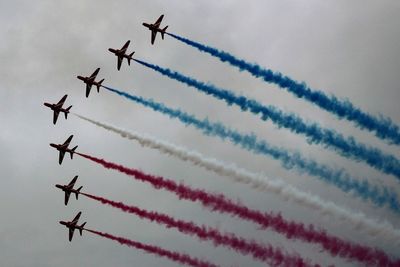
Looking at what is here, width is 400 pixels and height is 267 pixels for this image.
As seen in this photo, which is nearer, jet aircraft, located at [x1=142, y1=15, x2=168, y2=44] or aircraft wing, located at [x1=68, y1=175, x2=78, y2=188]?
jet aircraft, located at [x1=142, y1=15, x2=168, y2=44]

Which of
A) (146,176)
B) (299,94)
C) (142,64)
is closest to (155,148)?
(146,176)

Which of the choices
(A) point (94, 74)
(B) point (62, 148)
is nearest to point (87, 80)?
(A) point (94, 74)

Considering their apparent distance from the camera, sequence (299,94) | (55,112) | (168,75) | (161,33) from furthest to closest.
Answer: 1. (55,112)
2. (161,33)
3. (168,75)
4. (299,94)

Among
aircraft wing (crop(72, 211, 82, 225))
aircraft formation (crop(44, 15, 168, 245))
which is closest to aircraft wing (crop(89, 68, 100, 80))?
aircraft formation (crop(44, 15, 168, 245))

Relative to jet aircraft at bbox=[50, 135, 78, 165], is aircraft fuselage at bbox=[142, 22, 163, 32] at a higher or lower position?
higher

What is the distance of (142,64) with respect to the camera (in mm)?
95188

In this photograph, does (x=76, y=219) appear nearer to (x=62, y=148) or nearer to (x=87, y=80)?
(x=62, y=148)

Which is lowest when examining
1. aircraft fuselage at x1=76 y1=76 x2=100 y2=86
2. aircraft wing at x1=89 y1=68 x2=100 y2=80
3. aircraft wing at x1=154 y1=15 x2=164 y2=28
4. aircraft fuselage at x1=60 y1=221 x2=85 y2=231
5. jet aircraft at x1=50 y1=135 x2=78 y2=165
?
aircraft fuselage at x1=60 y1=221 x2=85 y2=231

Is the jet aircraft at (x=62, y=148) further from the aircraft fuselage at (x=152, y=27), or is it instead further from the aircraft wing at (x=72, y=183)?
the aircraft fuselage at (x=152, y=27)

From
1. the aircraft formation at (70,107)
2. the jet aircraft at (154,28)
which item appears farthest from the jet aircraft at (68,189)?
the jet aircraft at (154,28)

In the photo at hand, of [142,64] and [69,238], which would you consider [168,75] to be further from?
[69,238]

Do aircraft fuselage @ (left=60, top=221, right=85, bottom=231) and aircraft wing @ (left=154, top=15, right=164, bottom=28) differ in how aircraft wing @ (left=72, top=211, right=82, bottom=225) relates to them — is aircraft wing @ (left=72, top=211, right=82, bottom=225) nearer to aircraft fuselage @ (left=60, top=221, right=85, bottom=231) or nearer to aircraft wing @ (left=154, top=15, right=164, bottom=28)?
aircraft fuselage @ (left=60, top=221, right=85, bottom=231)

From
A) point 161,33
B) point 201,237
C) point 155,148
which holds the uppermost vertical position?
point 161,33

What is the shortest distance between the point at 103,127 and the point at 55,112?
20.2 m
